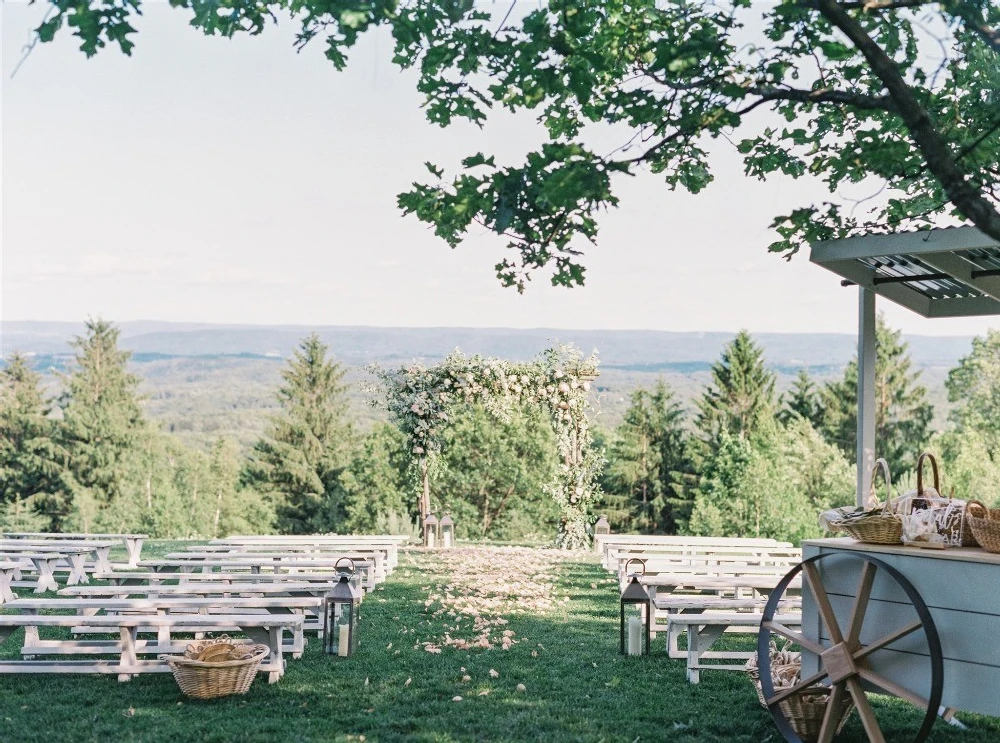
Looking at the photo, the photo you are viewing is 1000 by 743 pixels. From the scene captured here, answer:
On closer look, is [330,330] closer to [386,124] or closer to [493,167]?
[386,124]

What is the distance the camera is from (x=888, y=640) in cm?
466

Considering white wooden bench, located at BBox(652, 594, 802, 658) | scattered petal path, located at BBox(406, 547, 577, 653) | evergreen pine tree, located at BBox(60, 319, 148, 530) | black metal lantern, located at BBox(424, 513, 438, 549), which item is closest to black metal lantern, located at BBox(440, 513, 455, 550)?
black metal lantern, located at BBox(424, 513, 438, 549)

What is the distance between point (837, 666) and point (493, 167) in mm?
3115

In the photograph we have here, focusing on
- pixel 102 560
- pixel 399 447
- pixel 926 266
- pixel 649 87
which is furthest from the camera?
pixel 399 447

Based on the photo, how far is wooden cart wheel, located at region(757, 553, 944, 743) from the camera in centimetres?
445

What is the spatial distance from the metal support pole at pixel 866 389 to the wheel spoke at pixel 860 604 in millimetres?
1682

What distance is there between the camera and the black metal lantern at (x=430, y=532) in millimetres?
16656

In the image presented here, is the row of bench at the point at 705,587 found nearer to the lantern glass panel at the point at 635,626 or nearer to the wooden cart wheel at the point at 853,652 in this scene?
the lantern glass panel at the point at 635,626

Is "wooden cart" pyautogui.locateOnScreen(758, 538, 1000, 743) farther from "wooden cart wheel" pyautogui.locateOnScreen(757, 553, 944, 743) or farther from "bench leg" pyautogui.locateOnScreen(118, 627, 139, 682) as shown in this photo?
"bench leg" pyautogui.locateOnScreen(118, 627, 139, 682)

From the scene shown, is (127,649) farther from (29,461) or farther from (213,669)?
(29,461)

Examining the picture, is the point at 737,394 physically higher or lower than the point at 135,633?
higher

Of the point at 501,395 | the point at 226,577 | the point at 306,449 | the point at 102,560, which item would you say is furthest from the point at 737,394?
the point at 226,577

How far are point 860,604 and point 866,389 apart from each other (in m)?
1.90

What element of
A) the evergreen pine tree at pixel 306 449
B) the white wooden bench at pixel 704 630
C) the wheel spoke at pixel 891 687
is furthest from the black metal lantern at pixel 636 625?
the evergreen pine tree at pixel 306 449
